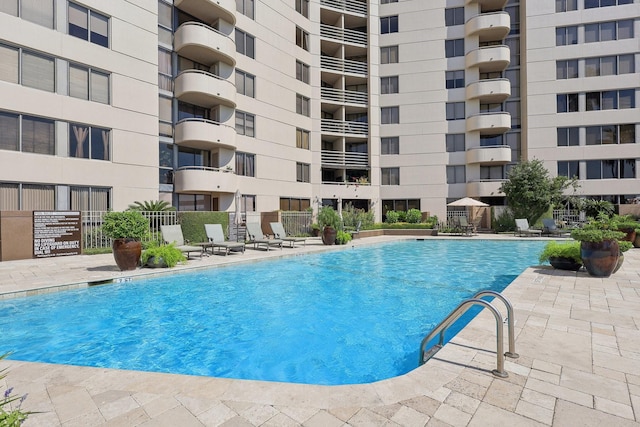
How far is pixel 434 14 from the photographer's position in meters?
29.7

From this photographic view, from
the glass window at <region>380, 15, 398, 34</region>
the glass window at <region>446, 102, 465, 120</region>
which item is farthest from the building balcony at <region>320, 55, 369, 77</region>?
the glass window at <region>446, 102, 465, 120</region>

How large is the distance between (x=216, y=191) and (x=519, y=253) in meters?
17.0

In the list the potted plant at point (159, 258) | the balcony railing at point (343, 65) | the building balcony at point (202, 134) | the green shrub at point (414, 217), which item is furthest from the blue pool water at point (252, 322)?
the balcony railing at point (343, 65)

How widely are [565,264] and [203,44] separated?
20822 millimetres

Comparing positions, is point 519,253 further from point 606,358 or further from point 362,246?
point 606,358

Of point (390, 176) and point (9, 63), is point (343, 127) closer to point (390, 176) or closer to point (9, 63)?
point (390, 176)

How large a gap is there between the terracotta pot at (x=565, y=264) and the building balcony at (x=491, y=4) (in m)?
28.3

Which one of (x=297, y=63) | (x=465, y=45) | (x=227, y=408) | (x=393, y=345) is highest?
(x=465, y=45)

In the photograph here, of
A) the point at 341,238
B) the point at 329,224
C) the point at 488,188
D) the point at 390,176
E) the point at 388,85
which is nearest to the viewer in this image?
the point at 341,238

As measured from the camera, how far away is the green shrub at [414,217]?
90.1 feet

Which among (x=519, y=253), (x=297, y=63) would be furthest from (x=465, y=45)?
(x=519, y=253)

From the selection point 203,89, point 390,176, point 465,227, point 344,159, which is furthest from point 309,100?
point 465,227

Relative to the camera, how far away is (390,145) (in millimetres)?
30781

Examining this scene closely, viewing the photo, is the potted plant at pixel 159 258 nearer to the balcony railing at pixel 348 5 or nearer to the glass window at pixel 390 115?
the glass window at pixel 390 115
